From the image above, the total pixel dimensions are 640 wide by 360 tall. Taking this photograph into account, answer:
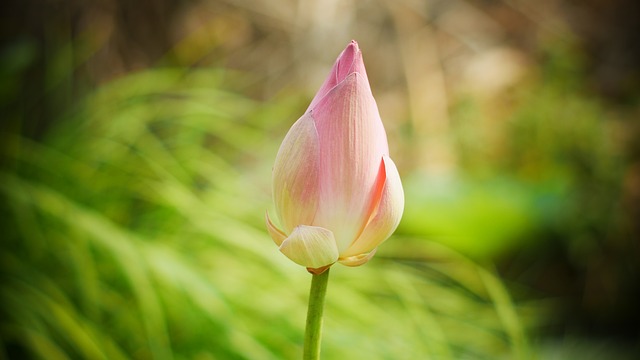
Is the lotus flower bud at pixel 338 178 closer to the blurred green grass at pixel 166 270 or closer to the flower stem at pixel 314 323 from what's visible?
the flower stem at pixel 314 323

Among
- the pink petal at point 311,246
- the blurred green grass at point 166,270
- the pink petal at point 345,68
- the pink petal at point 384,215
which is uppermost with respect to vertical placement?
the blurred green grass at point 166,270

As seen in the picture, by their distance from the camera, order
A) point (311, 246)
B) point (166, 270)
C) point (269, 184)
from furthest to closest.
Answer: point (269, 184) < point (166, 270) < point (311, 246)

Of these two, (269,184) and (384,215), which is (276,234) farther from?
(269,184)

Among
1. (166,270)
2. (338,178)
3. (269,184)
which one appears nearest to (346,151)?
(338,178)

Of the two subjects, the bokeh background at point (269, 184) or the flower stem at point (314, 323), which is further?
the bokeh background at point (269, 184)

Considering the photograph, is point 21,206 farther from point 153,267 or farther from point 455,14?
point 455,14

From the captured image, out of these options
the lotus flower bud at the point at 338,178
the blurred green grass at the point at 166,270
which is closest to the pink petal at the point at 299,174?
the lotus flower bud at the point at 338,178

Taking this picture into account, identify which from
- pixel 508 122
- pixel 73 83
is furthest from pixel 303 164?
pixel 508 122
